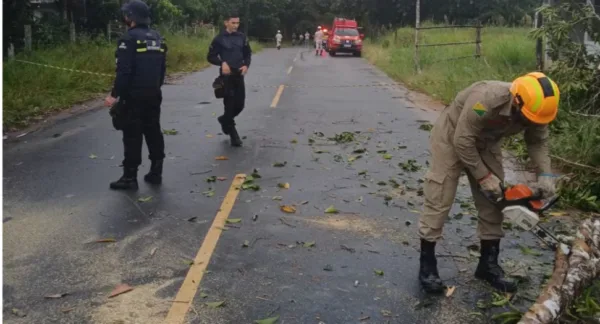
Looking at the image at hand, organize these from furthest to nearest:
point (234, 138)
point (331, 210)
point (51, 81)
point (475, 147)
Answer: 1. point (51, 81)
2. point (234, 138)
3. point (331, 210)
4. point (475, 147)

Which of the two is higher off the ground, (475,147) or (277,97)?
A: (475,147)

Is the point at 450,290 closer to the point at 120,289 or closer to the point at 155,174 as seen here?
the point at 120,289

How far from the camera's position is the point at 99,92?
15258mm

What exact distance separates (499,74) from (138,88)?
33.4 feet

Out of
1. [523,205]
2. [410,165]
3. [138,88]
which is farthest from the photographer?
[410,165]

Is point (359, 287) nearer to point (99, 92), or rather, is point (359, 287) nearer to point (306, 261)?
point (306, 261)

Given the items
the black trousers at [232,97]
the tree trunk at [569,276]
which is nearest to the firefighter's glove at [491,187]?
the tree trunk at [569,276]

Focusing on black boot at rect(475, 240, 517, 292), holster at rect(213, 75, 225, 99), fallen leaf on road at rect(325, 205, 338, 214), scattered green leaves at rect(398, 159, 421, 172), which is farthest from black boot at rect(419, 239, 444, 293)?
holster at rect(213, 75, 225, 99)

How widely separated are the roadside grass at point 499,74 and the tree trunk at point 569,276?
2.07m

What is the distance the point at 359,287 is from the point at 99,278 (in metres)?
1.75

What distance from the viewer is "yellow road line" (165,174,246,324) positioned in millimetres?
4016

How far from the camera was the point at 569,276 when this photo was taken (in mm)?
3914

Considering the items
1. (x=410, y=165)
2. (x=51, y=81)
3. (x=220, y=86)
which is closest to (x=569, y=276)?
(x=410, y=165)

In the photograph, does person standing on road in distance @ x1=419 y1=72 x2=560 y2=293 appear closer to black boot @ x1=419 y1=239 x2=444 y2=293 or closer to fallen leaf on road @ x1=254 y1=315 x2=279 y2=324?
black boot @ x1=419 y1=239 x2=444 y2=293
